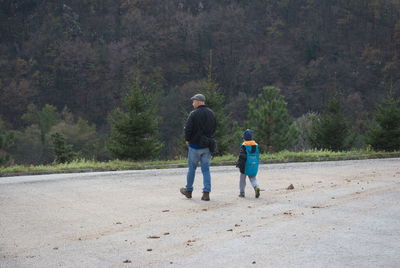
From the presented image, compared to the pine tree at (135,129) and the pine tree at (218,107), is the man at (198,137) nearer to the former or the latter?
the pine tree at (135,129)

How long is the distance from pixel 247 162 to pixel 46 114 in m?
84.6

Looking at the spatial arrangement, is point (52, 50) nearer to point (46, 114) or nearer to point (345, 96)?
point (46, 114)

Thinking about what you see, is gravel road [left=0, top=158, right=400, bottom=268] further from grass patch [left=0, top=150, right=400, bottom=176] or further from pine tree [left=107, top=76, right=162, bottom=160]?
pine tree [left=107, top=76, right=162, bottom=160]

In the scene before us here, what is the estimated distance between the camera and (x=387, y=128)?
28641mm

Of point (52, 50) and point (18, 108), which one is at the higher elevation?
point (52, 50)

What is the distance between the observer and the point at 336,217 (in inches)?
348

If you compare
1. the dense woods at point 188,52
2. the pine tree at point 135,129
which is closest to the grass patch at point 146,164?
the pine tree at point 135,129

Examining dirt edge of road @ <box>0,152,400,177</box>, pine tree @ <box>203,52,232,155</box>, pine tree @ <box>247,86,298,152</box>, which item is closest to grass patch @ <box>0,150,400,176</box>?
dirt edge of road @ <box>0,152,400,177</box>

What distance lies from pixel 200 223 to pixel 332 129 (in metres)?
29.4

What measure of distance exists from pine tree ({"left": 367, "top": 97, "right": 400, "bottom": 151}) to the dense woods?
67041 mm

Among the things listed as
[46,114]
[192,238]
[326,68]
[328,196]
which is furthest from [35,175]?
[326,68]

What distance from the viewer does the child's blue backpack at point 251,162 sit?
11.2 meters

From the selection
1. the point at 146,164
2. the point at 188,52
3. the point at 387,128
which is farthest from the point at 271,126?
the point at 188,52

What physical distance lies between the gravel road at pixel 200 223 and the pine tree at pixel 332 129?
2282 cm
